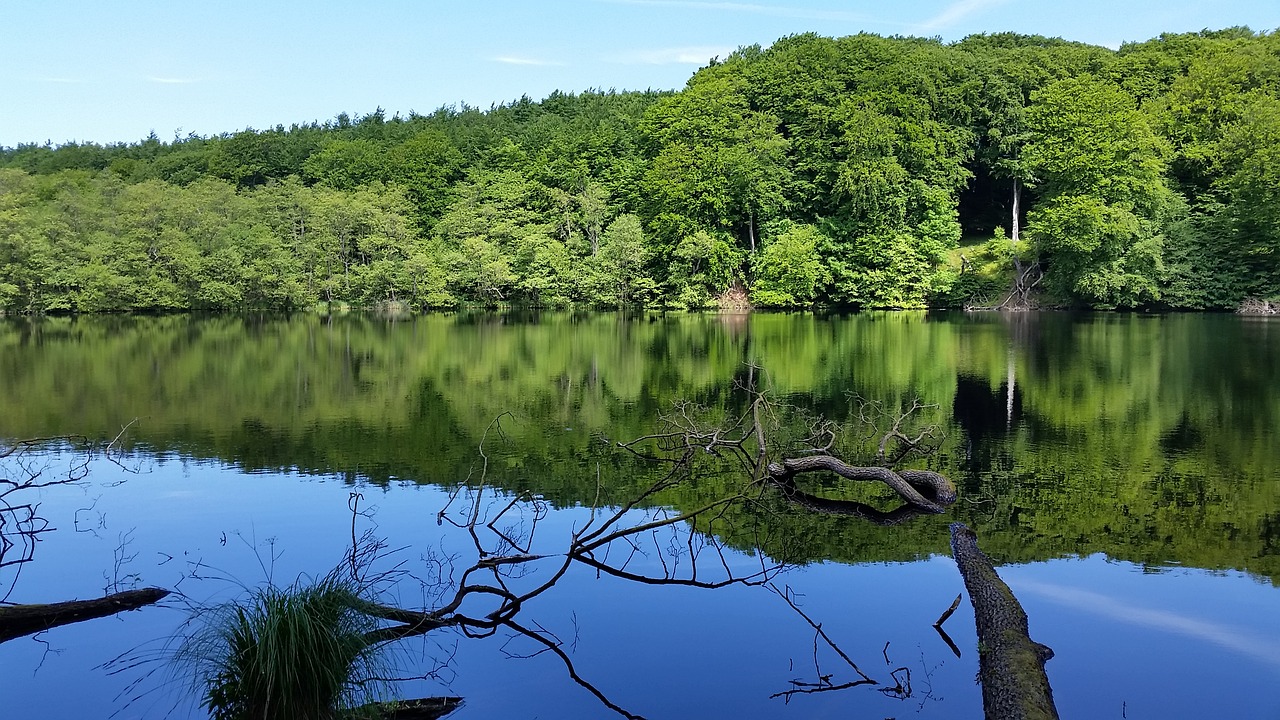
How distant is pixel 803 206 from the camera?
55.6 metres

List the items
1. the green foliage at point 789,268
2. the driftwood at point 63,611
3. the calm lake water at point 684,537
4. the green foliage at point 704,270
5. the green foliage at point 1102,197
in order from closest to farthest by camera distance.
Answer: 1. the calm lake water at point 684,537
2. the driftwood at point 63,611
3. the green foliage at point 1102,197
4. the green foliage at point 789,268
5. the green foliage at point 704,270

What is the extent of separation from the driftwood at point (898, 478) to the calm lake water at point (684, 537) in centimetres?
27

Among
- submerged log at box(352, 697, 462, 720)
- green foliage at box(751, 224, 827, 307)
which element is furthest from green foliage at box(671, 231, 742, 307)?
submerged log at box(352, 697, 462, 720)

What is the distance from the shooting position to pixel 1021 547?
29.0 ft

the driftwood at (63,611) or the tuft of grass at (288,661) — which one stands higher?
the tuft of grass at (288,661)

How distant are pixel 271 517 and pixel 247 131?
7568cm

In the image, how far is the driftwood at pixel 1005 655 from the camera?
5.33 m

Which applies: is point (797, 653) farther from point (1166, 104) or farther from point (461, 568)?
point (1166, 104)

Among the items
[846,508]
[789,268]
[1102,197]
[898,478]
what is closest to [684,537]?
[846,508]

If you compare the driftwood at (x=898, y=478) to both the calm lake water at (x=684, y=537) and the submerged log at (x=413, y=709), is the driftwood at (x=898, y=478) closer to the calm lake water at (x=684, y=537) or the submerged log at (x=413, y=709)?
the calm lake water at (x=684, y=537)

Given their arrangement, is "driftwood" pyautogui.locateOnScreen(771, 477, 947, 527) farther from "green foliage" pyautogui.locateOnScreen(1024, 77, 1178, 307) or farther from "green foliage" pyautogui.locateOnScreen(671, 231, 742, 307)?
"green foliage" pyautogui.locateOnScreen(671, 231, 742, 307)

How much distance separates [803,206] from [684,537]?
48.4 metres

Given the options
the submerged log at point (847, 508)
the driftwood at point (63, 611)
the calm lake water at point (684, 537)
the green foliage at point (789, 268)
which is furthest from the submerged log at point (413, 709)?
the green foliage at point (789, 268)

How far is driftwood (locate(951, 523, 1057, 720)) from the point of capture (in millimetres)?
5328
